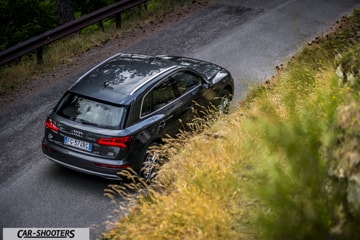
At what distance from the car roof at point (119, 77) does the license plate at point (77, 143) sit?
78 centimetres

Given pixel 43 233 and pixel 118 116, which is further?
pixel 118 116

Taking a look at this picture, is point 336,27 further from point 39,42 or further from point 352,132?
point 352,132

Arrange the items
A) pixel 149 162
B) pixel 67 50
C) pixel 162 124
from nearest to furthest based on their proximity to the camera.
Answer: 1. pixel 149 162
2. pixel 162 124
3. pixel 67 50

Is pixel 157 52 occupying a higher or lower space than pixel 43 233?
higher

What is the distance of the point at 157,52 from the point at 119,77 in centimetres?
491

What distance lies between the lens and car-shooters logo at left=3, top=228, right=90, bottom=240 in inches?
302

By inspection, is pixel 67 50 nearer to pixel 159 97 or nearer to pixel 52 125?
pixel 52 125

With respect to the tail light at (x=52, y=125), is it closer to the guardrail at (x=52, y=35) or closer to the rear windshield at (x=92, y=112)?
the rear windshield at (x=92, y=112)

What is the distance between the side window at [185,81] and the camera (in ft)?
30.8

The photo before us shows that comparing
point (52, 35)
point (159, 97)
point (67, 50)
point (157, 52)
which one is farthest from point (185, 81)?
point (67, 50)

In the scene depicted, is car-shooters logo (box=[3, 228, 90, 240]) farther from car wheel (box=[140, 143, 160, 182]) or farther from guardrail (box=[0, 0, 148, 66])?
guardrail (box=[0, 0, 148, 66])

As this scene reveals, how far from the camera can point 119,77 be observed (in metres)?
8.87

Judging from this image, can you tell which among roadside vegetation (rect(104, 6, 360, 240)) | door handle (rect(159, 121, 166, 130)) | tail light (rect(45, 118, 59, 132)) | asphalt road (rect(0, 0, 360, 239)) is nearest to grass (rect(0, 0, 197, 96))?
asphalt road (rect(0, 0, 360, 239))

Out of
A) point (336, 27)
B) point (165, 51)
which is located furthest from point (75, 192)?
point (336, 27)
